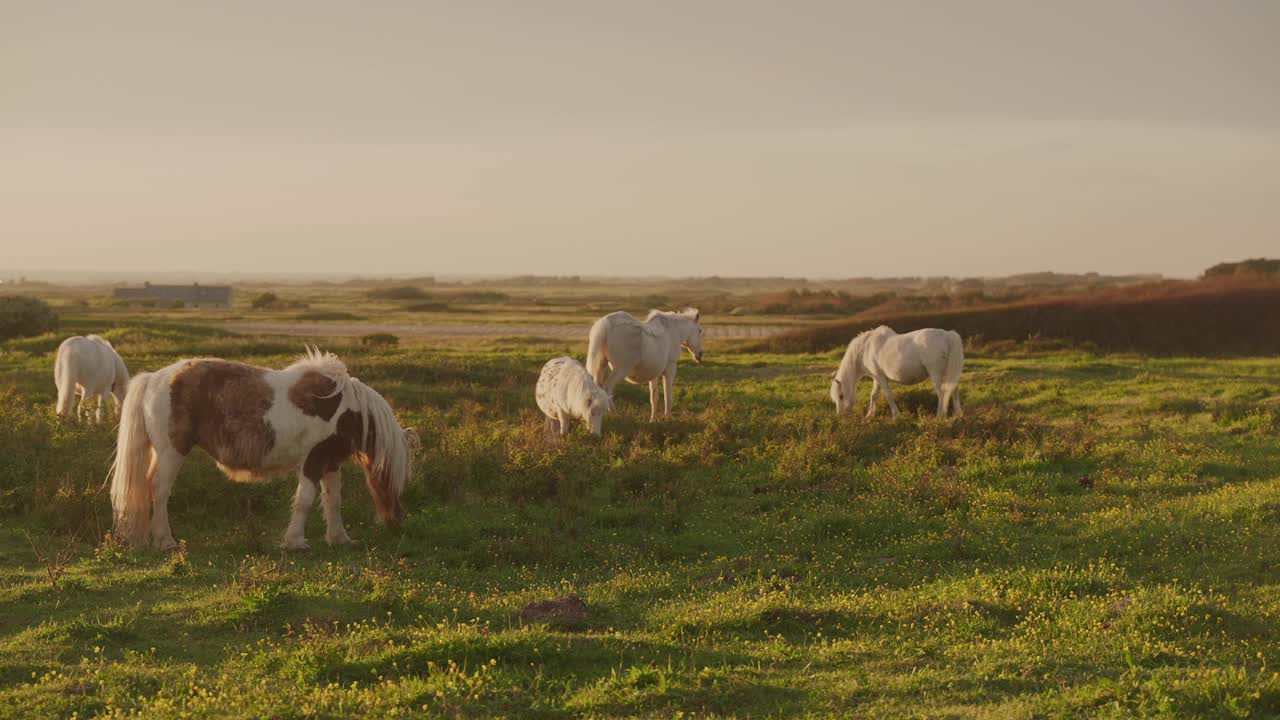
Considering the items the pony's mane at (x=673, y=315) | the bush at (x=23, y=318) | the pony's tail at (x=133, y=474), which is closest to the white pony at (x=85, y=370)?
the pony's tail at (x=133, y=474)

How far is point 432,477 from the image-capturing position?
1384 centimetres

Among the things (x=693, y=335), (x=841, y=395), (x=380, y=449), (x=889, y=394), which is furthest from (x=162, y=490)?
(x=889, y=394)

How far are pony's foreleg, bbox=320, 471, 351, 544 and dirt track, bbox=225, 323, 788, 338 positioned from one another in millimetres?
43880

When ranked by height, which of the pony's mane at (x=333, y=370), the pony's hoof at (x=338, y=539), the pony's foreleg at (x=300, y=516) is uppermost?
the pony's mane at (x=333, y=370)

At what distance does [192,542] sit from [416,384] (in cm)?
1415

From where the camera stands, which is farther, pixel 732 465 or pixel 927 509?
pixel 732 465

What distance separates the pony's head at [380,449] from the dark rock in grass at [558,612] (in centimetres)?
361

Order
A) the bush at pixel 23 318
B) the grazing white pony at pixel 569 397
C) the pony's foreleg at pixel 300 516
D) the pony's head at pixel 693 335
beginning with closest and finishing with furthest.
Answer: the pony's foreleg at pixel 300 516 < the grazing white pony at pixel 569 397 < the pony's head at pixel 693 335 < the bush at pixel 23 318

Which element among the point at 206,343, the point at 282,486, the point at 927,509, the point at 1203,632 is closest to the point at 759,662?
the point at 1203,632

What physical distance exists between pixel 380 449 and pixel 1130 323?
40.1 m

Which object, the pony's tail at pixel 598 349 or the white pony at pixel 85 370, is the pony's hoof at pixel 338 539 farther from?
the white pony at pixel 85 370

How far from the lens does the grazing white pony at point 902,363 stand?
68.6 ft

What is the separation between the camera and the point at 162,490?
11250mm

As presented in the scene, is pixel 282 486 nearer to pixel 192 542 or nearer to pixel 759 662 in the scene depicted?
pixel 192 542
